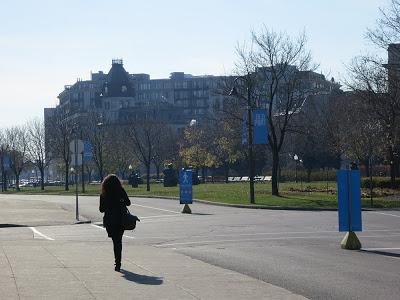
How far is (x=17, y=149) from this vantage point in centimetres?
10662

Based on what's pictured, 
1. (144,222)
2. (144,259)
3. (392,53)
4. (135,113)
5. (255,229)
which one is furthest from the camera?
(135,113)

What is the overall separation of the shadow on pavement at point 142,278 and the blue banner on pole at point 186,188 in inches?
912

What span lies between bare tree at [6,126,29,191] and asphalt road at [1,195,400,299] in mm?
71099

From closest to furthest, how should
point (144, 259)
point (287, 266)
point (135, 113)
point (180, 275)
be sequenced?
point (180, 275) < point (287, 266) < point (144, 259) < point (135, 113)

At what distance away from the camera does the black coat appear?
14.1 meters

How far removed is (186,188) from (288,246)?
59.5ft

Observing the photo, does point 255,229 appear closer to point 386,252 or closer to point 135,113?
point 386,252

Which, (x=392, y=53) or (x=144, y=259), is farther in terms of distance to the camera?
(x=392, y=53)

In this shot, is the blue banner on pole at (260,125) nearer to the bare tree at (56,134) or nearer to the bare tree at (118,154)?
the bare tree at (56,134)

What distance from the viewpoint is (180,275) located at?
13094 millimetres

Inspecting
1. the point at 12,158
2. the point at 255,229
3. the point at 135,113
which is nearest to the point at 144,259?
the point at 255,229

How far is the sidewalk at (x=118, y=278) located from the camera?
424 inches

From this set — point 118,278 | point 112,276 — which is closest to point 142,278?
point 118,278

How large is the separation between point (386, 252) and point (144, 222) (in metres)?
14.0
